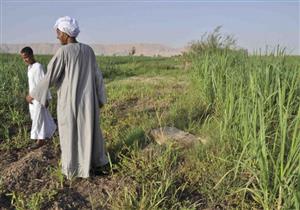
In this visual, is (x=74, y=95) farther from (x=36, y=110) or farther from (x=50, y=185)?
(x=36, y=110)

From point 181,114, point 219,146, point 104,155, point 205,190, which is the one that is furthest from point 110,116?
point 205,190

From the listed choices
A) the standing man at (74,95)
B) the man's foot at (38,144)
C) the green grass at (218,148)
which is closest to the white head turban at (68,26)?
the standing man at (74,95)

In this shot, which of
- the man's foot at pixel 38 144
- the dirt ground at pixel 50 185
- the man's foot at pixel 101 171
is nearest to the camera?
the dirt ground at pixel 50 185

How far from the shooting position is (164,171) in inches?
166

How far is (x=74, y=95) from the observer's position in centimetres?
441

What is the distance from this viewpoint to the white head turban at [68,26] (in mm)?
4438

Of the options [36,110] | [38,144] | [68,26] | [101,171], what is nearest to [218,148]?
[101,171]

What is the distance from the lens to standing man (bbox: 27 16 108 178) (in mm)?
4406

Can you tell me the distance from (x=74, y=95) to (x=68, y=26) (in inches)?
28.1

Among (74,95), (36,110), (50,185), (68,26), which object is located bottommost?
(50,185)

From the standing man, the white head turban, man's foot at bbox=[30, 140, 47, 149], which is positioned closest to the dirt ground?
the standing man

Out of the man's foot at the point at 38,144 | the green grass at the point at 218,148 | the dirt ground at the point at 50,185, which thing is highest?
the green grass at the point at 218,148

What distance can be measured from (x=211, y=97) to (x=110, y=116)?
1.61 m

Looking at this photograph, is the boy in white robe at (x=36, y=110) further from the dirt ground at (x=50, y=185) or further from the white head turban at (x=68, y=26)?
the white head turban at (x=68, y=26)
